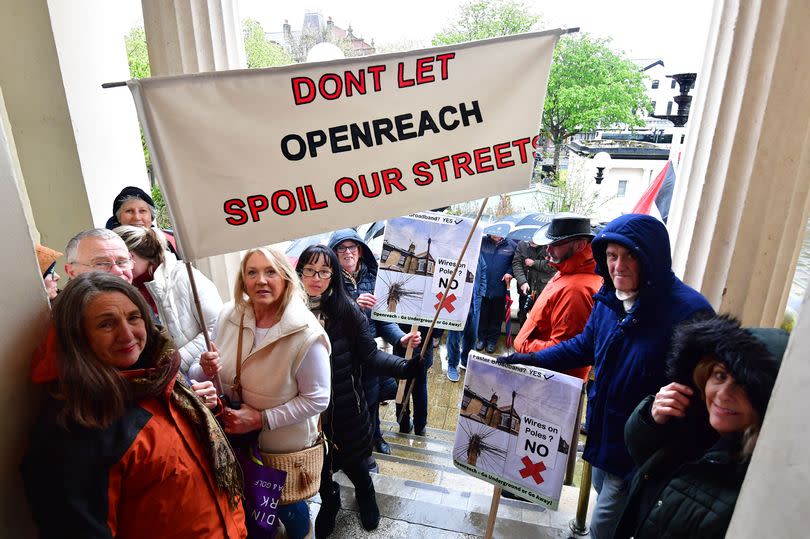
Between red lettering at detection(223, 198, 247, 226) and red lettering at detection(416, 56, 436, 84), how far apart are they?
879 mm

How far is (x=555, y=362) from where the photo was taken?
251 cm

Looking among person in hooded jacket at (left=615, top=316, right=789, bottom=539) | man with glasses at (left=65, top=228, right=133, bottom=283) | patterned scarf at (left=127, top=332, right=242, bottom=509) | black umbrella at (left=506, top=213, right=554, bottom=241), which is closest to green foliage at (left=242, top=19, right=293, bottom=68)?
black umbrella at (left=506, top=213, right=554, bottom=241)

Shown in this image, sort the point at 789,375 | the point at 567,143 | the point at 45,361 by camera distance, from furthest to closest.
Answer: the point at 567,143 → the point at 45,361 → the point at 789,375

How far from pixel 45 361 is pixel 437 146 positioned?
62.4 inches

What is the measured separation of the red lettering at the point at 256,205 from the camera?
177 centimetres

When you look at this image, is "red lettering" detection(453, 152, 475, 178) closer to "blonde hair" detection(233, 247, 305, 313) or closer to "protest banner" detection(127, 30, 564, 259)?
"protest banner" detection(127, 30, 564, 259)

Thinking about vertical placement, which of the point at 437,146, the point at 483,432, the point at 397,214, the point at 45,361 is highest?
the point at 437,146

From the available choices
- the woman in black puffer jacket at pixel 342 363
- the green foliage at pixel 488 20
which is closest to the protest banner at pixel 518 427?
the woman in black puffer jacket at pixel 342 363

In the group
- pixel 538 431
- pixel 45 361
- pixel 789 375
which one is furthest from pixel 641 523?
pixel 45 361

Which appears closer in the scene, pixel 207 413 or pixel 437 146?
pixel 207 413

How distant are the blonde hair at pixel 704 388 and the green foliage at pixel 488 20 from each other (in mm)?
8536

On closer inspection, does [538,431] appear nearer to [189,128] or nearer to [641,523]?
[641,523]

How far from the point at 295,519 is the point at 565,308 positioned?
1.95 metres

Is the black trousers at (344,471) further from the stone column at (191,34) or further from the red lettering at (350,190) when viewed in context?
the stone column at (191,34)
